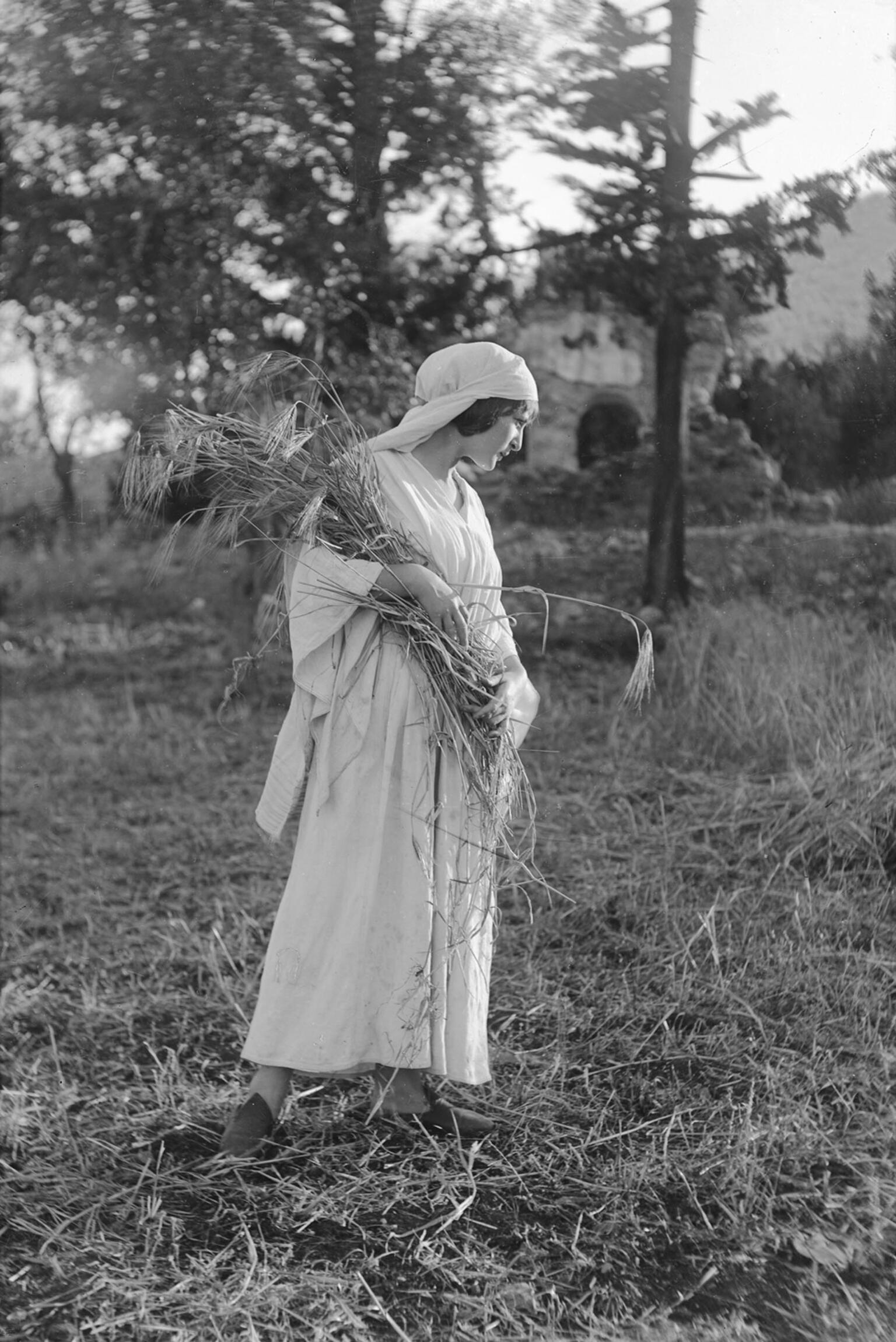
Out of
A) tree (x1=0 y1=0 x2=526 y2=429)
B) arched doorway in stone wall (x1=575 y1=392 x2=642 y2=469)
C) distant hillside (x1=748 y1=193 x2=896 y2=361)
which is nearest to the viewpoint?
distant hillside (x1=748 y1=193 x2=896 y2=361)

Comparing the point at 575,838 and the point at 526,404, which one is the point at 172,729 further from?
the point at 526,404

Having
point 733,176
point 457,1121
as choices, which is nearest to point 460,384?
point 457,1121

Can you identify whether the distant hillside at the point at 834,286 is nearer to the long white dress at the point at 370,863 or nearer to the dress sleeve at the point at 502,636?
the dress sleeve at the point at 502,636

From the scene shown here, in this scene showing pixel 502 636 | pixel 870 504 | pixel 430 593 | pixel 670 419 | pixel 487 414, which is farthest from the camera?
pixel 670 419

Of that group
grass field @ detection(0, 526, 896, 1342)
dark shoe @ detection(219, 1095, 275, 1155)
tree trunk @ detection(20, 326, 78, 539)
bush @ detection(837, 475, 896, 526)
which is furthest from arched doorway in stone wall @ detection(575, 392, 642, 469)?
dark shoe @ detection(219, 1095, 275, 1155)

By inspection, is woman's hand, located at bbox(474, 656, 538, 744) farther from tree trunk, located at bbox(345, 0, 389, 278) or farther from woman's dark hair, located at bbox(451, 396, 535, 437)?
tree trunk, located at bbox(345, 0, 389, 278)

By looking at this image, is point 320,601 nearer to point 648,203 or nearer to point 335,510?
point 335,510

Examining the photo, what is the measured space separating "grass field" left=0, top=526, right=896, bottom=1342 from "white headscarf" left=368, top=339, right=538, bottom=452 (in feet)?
5.26

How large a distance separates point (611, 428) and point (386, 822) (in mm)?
3952

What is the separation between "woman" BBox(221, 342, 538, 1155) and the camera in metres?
2.77

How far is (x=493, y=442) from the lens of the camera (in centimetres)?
289

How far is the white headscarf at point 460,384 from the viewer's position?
9.18 feet

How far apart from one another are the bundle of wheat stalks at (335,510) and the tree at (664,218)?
10.4 ft

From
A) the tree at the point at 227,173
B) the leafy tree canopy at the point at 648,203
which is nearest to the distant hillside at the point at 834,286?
the leafy tree canopy at the point at 648,203
